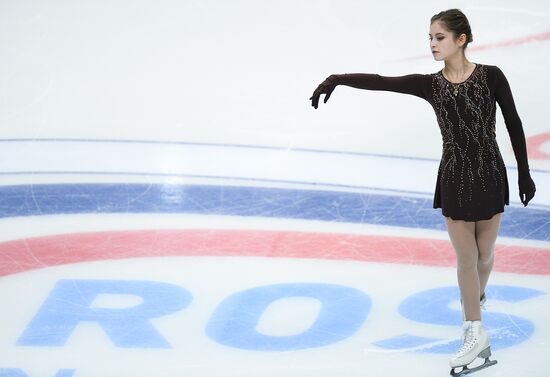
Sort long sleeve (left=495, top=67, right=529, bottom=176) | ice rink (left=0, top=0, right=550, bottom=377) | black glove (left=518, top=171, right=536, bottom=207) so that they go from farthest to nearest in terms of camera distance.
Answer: ice rink (left=0, top=0, right=550, bottom=377)
black glove (left=518, top=171, right=536, bottom=207)
long sleeve (left=495, top=67, right=529, bottom=176)

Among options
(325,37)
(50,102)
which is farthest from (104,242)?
(325,37)

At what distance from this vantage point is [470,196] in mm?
3111

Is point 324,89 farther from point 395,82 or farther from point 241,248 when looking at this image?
point 241,248

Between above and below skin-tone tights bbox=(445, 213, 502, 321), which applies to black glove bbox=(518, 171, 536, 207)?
above

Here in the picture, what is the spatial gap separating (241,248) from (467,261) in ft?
5.12

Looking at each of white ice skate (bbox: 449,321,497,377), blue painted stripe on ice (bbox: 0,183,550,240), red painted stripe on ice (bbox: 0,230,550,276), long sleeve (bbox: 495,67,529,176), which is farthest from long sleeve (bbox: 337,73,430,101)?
blue painted stripe on ice (bbox: 0,183,550,240)

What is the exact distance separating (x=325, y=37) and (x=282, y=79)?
0.51 meters

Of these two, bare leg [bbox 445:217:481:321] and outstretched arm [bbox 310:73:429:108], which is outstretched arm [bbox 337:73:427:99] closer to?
outstretched arm [bbox 310:73:429:108]

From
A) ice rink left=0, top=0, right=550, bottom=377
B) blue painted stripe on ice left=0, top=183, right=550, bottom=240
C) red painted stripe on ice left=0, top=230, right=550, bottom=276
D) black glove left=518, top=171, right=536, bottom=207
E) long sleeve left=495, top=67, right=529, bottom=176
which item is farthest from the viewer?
blue painted stripe on ice left=0, top=183, right=550, bottom=240

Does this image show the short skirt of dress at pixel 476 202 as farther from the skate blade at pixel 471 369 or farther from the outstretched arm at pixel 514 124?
the skate blade at pixel 471 369

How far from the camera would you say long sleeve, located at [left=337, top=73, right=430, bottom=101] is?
3195mm

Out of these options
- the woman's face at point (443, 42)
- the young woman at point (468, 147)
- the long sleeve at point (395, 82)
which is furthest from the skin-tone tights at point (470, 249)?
the woman's face at point (443, 42)

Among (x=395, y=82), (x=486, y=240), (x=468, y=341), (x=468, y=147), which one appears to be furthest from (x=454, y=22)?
(x=468, y=341)

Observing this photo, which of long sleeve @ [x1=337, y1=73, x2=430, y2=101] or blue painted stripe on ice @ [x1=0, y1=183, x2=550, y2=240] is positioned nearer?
long sleeve @ [x1=337, y1=73, x2=430, y2=101]
